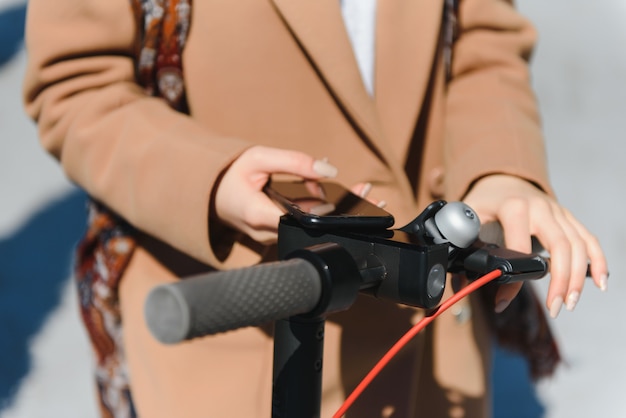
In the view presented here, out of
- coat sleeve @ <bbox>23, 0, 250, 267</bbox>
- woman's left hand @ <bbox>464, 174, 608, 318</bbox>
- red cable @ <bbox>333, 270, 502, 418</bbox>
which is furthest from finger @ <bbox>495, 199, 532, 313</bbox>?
coat sleeve @ <bbox>23, 0, 250, 267</bbox>

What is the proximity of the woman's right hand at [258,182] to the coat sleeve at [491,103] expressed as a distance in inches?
9.3

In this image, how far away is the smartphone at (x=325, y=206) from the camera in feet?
1.67

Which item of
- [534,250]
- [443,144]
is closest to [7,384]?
[443,144]

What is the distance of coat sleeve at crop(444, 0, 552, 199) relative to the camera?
0.82 metres

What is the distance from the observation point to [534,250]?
0.70 metres

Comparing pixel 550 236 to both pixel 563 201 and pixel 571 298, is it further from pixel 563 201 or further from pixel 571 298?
pixel 563 201

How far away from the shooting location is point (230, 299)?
386mm

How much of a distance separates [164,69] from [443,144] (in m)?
0.32

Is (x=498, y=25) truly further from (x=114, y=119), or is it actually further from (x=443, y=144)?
(x=114, y=119)

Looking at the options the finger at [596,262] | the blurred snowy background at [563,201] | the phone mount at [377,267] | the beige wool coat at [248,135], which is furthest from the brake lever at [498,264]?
the blurred snowy background at [563,201]

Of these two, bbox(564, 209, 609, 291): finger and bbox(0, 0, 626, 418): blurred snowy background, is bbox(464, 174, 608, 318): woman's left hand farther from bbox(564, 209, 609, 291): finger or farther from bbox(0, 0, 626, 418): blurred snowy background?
bbox(0, 0, 626, 418): blurred snowy background

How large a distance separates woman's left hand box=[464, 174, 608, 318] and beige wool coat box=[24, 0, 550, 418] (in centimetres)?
7

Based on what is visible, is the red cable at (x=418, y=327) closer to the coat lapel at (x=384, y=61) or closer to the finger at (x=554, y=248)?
the finger at (x=554, y=248)

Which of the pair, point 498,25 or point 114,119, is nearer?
point 114,119
